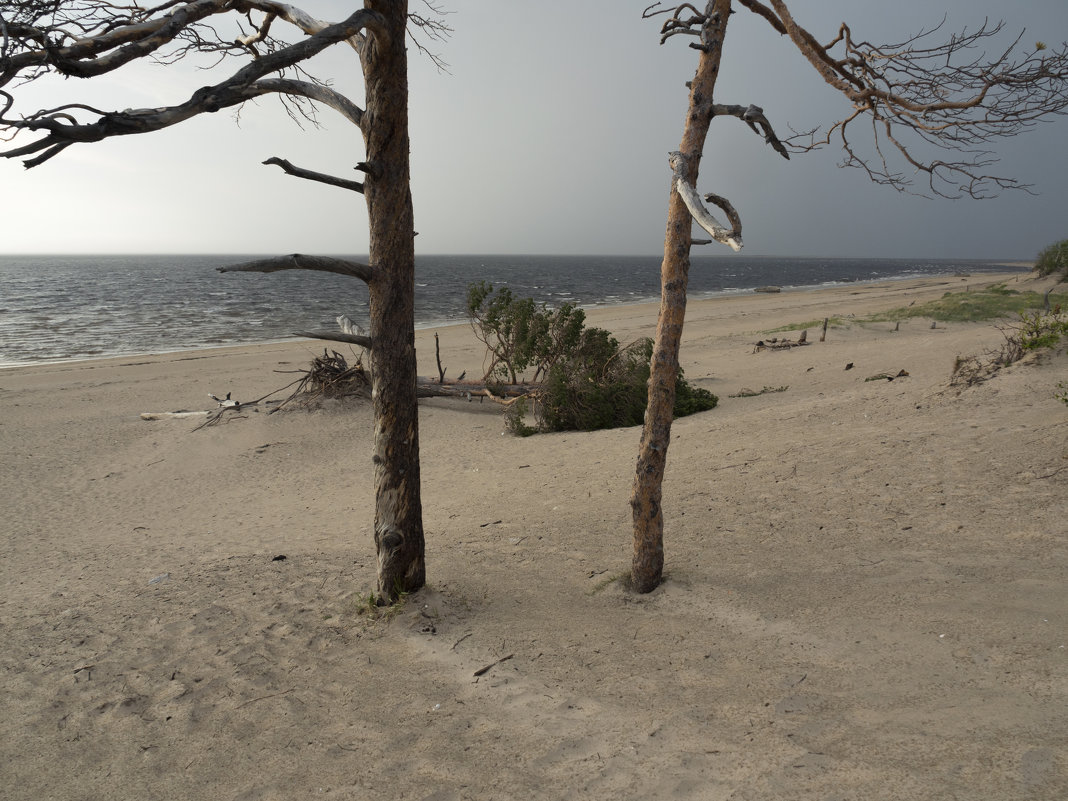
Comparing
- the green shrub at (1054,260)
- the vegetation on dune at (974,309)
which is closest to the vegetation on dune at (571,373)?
the vegetation on dune at (974,309)

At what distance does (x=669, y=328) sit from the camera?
4078 millimetres

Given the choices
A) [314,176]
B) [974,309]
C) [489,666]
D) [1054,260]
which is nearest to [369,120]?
[314,176]

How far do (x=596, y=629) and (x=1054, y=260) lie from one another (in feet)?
114

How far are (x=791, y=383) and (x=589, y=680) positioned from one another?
28.5 ft

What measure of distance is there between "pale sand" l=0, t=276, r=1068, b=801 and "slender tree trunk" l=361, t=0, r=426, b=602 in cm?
54

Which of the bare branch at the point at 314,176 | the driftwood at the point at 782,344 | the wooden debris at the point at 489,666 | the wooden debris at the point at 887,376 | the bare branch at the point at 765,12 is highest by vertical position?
the bare branch at the point at 765,12

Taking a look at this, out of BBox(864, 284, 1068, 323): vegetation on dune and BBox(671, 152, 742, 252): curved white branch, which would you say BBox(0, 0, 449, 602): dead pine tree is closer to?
BBox(671, 152, 742, 252): curved white branch

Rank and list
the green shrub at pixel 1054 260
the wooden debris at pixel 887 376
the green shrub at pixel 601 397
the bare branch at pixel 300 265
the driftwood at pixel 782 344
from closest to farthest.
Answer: the bare branch at pixel 300 265
the wooden debris at pixel 887 376
the green shrub at pixel 601 397
the driftwood at pixel 782 344
the green shrub at pixel 1054 260

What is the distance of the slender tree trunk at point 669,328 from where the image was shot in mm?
3895

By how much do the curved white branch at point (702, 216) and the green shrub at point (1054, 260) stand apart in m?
31.2

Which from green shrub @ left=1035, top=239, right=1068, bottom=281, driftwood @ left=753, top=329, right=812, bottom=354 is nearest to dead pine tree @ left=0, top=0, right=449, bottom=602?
driftwood @ left=753, top=329, right=812, bottom=354

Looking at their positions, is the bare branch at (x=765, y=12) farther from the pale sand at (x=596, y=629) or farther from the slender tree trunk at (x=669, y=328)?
the pale sand at (x=596, y=629)

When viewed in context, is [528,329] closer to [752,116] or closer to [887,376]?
[887,376]

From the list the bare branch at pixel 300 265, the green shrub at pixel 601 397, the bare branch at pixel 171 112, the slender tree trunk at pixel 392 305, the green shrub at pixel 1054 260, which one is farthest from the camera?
the green shrub at pixel 1054 260
